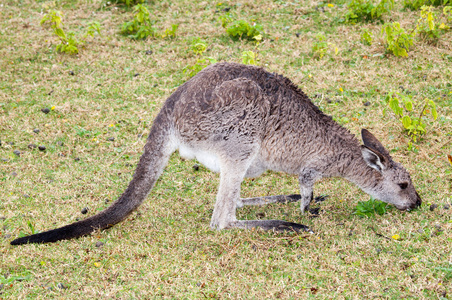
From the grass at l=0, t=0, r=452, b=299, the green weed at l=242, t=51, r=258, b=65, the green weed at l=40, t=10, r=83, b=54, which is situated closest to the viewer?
the grass at l=0, t=0, r=452, b=299


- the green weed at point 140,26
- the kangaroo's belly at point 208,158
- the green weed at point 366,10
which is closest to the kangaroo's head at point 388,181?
the kangaroo's belly at point 208,158

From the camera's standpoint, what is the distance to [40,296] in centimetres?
328

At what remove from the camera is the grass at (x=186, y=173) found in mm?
3379

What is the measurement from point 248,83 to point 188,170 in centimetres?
147

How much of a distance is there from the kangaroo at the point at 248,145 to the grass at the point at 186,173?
0.19m

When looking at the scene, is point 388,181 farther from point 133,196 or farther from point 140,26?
point 140,26

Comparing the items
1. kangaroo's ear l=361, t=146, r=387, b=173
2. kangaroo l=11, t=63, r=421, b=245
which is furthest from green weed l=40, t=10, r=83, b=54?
kangaroo's ear l=361, t=146, r=387, b=173

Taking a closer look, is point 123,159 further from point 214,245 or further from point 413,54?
point 413,54

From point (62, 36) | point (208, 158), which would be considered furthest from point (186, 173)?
point (62, 36)

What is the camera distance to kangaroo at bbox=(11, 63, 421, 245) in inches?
159

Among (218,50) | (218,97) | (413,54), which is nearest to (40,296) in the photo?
(218,97)

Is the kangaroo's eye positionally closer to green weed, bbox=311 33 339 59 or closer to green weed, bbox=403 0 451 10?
green weed, bbox=311 33 339 59

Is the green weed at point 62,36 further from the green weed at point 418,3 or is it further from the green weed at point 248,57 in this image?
the green weed at point 418,3

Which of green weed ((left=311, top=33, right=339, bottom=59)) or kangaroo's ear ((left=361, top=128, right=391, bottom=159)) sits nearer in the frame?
kangaroo's ear ((left=361, top=128, right=391, bottom=159))
